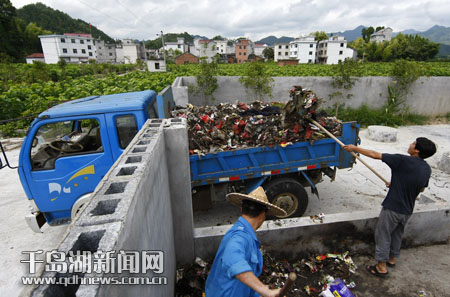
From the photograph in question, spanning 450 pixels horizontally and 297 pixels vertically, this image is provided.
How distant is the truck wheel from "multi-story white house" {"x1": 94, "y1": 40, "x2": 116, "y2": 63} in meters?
83.0

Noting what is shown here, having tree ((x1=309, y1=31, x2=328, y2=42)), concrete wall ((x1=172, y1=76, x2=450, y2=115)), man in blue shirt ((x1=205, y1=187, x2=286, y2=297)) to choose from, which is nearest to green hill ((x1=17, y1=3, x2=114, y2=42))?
tree ((x1=309, y1=31, x2=328, y2=42))

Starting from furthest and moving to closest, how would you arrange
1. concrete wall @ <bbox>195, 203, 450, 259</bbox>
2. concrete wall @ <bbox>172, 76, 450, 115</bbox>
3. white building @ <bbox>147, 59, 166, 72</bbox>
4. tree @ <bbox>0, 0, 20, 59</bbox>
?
tree @ <bbox>0, 0, 20, 59</bbox> < white building @ <bbox>147, 59, 166, 72</bbox> < concrete wall @ <bbox>172, 76, 450, 115</bbox> < concrete wall @ <bbox>195, 203, 450, 259</bbox>

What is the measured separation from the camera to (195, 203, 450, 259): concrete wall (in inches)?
132

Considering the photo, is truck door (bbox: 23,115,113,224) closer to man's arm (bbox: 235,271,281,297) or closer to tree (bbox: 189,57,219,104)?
man's arm (bbox: 235,271,281,297)

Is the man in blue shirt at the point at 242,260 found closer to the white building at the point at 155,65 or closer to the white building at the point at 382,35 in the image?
the white building at the point at 155,65

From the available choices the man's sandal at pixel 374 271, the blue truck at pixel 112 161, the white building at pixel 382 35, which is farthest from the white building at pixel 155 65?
the white building at pixel 382 35

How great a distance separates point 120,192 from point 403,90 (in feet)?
47.9

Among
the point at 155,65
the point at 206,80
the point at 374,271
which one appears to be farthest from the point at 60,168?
the point at 155,65

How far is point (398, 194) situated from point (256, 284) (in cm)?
258

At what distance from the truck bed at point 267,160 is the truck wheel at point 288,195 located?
25 centimetres

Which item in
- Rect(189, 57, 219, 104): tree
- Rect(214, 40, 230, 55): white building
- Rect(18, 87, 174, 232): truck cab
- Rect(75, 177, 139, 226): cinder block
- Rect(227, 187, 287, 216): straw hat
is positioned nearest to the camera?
Rect(75, 177, 139, 226): cinder block

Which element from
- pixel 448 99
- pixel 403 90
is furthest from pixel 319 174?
pixel 448 99

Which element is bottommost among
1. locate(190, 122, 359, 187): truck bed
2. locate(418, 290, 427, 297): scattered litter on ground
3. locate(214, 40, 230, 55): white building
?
locate(418, 290, 427, 297): scattered litter on ground

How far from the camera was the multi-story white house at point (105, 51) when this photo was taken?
7575 centimetres
